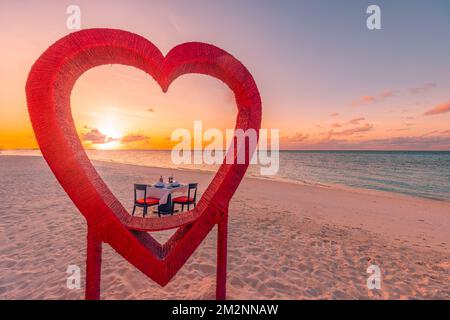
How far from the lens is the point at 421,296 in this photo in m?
3.72

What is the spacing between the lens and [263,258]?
4730 mm

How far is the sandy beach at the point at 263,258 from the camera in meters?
3.63

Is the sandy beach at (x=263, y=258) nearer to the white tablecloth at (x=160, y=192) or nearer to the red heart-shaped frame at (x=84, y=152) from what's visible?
the red heart-shaped frame at (x=84, y=152)

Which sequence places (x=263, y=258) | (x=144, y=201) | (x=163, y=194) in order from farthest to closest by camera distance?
(x=163, y=194), (x=144, y=201), (x=263, y=258)

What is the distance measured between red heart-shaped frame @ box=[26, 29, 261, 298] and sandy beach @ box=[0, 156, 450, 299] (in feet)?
3.19

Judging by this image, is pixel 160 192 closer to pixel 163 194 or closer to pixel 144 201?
pixel 163 194

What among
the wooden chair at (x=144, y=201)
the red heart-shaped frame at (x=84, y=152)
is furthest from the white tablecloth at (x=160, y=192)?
the red heart-shaped frame at (x=84, y=152)

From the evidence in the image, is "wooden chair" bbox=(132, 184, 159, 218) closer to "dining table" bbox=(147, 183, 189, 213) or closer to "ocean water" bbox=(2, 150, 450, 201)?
"dining table" bbox=(147, 183, 189, 213)

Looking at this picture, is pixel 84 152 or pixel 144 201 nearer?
pixel 84 152

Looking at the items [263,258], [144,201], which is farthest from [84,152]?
Answer: [144,201]

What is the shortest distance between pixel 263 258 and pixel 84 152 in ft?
12.6
